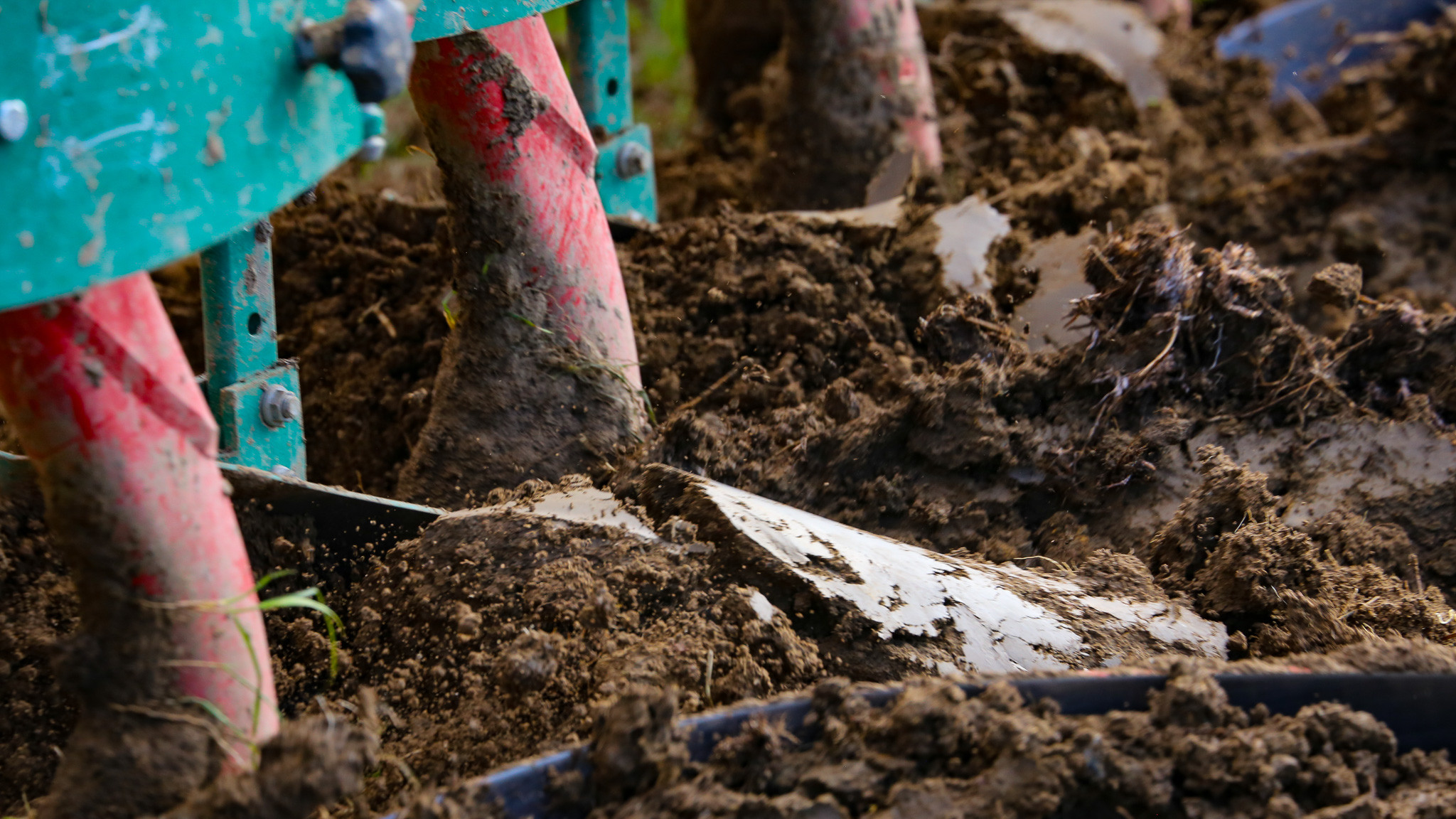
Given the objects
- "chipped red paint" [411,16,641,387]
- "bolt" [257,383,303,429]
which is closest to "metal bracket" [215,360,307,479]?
"bolt" [257,383,303,429]

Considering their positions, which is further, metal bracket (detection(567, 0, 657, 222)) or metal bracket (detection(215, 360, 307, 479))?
metal bracket (detection(567, 0, 657, 222))

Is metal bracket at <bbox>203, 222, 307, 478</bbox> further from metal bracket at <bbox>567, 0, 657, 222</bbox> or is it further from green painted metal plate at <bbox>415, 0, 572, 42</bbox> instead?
metal bracket at <bbox>567, 0, 657, 222</bbox>

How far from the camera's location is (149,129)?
0.89 m

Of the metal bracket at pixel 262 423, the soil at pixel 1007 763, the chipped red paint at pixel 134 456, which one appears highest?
the chipped red paint at pixel 134 456

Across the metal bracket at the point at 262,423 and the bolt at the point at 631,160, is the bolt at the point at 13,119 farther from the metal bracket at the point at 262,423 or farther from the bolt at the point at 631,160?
the bolt at the point at 631,160

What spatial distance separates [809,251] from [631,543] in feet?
3.03

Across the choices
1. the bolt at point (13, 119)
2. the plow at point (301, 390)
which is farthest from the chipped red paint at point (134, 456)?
the bolt at point (13, 119)

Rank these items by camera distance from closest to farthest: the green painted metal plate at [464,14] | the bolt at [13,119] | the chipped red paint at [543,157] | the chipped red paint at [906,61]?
the bolt at [13,119] < the green painted metal plate at [464,14] < the chipped red paint at [543,157] < the chipped red paint at [906,61]

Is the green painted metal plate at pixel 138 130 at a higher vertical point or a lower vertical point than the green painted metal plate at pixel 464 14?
lower

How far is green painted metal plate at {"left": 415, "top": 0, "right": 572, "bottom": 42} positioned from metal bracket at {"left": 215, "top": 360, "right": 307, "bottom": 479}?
583 mm

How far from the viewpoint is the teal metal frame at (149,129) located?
84cm

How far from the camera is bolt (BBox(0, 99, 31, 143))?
0.81 metres

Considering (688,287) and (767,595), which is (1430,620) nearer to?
(767,595)

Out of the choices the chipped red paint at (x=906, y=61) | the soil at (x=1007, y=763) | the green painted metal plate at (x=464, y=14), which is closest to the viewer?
the soil at (x=1007, y=763)
